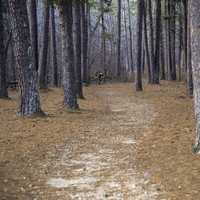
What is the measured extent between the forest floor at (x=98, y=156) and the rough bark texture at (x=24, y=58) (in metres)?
0.52

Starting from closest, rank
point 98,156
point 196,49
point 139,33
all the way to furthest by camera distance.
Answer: point 196,49 < point 98,156 < point 139,33

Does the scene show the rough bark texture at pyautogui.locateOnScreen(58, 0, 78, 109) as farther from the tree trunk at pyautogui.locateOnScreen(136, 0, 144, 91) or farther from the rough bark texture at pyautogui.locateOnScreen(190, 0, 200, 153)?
the tree trunk at pyautogui.locateOnScreen(136, 0, 144, 91)

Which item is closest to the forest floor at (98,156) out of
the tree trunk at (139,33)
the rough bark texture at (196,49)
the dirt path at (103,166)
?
the dirt path at (103,166)

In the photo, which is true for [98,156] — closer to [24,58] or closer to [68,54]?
[24,58]

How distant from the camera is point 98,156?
981cm

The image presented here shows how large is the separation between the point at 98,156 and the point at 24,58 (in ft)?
17.7

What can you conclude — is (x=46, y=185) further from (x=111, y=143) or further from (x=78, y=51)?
(x=78, y=51)

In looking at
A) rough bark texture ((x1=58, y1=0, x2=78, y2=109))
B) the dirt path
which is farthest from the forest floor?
rough bark texture ((x1=58, y1=0, x2=78, y2=109))

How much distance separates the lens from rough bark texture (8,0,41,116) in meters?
14.0

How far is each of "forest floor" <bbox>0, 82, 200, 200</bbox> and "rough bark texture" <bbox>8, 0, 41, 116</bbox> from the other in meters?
0.52

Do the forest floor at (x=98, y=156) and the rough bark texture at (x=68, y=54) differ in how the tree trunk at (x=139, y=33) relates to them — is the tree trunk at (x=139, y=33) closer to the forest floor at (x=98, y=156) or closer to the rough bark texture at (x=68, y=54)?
the rough bark texture at (x=68, y=54)

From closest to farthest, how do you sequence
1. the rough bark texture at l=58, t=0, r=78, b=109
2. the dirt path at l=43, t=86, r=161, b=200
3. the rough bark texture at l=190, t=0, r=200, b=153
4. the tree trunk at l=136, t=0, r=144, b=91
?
the dirt path at l=43, t=86, r=161, b=200
the rough bark texture at l=190, t=0, r=200, b=153
the rough bark texture at l=58, t=0, r=78, b=109
the tree trunk at l=136, t=0, r=144, b=91

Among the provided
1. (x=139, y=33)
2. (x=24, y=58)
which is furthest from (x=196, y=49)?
(x=139, y=33)

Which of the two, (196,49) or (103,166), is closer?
(103,166)
